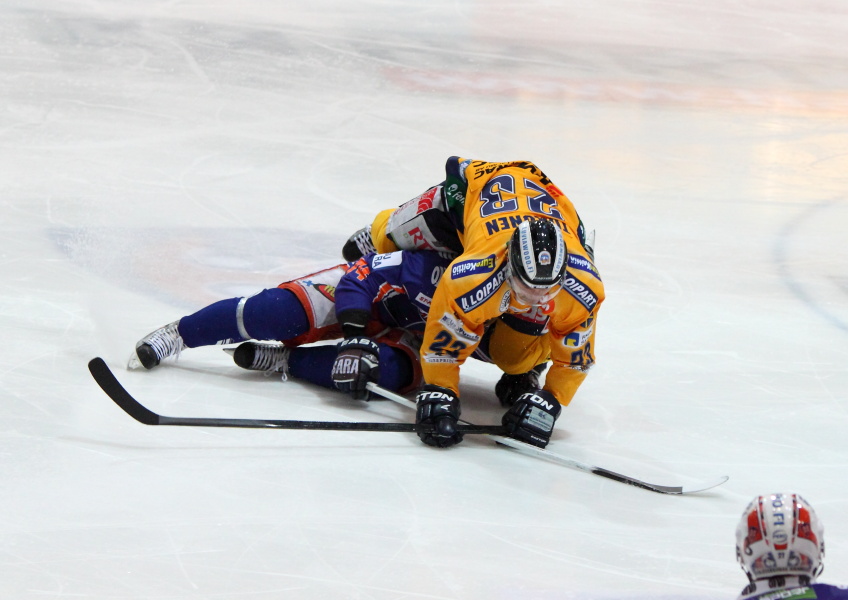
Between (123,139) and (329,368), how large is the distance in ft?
11.9

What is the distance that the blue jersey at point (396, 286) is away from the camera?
484 cm

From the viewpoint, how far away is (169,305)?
Result: 5.71m

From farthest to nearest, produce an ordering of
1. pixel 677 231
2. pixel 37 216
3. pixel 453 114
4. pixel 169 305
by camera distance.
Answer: pixel 453 114
pixel 677 231
pixel 37 216
pixel 169 305

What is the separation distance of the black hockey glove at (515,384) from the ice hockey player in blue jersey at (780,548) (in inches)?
98.7

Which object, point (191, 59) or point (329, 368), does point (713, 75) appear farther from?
point (329, 368)

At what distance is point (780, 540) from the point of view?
2.33 meters

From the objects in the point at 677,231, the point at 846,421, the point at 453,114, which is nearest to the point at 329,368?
the point at 846,421

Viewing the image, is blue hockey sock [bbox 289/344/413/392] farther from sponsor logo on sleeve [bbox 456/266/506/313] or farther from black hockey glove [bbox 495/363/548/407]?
sponsor logo on sleeve [bbox 456/266/506/313]

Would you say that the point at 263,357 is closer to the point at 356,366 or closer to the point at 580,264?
the point at 356,366

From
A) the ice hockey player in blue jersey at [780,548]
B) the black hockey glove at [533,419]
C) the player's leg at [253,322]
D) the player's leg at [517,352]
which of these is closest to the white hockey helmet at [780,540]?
the ice hockey player in blue jersey at [780,548]

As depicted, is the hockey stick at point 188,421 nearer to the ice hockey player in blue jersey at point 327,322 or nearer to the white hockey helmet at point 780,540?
the ice hockey player in blue jersey at point 327,322

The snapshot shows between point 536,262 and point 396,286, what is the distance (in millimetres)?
991

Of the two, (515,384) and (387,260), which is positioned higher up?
(387,260)

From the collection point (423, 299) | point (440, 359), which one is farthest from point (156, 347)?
point (440, 359)
